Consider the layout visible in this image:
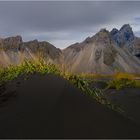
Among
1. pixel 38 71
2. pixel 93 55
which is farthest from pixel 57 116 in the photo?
pixel 93 55

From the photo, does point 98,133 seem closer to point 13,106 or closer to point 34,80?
point 13,106

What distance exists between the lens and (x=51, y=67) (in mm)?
10344

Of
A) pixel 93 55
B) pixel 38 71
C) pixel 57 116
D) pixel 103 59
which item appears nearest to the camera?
pixel 57 116

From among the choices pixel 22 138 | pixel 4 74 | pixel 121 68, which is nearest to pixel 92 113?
pixel 22 138

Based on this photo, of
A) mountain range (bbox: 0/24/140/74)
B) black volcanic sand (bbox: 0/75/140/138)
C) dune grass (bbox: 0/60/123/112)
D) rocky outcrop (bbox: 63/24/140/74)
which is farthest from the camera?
rocky outcrop (bbox: 63/24/140/74)

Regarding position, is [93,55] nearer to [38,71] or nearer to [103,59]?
[103,59]

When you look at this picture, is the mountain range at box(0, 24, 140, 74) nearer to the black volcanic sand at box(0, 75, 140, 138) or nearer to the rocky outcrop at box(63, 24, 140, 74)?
the rocky outcrop at box(63, 24, 140, 74)

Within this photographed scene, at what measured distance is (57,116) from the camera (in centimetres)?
648

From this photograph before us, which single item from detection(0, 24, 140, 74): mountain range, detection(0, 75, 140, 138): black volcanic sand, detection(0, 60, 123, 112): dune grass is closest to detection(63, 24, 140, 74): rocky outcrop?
detection(0, 24, 140, 74): mountain range

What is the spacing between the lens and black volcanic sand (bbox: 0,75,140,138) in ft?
19.9

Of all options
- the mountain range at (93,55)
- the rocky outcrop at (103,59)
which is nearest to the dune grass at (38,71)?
the mountain range at (93,55)

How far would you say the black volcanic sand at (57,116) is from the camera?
607 cm

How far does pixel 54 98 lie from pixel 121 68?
6705 inches

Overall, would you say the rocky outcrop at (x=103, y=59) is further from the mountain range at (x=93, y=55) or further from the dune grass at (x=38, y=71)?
the dune grass at (x=38, y=71)
